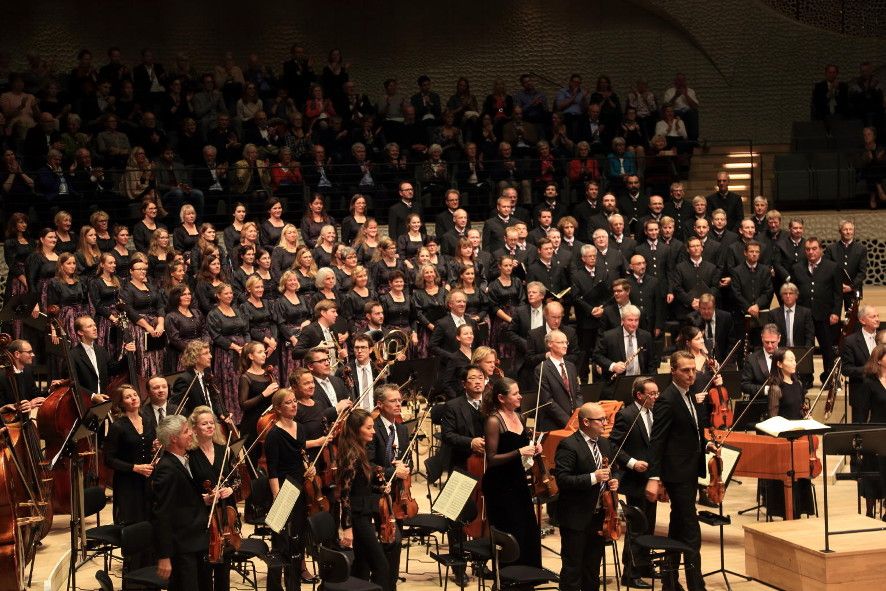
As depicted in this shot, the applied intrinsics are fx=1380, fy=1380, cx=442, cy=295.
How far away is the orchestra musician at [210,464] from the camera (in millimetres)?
6855

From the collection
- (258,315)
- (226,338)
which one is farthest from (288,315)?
(226,338)

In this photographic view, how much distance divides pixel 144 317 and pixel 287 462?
3.11m

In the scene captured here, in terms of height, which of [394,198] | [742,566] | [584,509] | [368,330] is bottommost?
[742,566]

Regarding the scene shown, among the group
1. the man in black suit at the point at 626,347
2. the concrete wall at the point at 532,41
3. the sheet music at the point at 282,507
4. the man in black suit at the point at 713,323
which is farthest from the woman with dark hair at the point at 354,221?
the concrete wall at the point at 532,41

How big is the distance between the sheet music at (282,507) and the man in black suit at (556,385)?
2.45m

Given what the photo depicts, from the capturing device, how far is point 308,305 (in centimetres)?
1064

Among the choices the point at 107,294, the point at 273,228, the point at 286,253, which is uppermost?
the point at 273,228

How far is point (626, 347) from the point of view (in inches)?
398

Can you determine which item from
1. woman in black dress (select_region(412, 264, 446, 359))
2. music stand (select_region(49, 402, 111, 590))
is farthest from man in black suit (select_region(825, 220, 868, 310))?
music stand (select_region(49, 402, 111, 590))

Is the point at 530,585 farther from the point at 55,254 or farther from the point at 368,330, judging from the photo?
the point at 55,254

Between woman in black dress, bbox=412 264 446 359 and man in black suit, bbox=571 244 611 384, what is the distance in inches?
45.4

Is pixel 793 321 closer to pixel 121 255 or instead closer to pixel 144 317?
pixel 144 317

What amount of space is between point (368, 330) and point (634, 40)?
9.14 metres

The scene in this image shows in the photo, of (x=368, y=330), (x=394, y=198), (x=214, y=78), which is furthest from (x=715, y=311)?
(x=214, y=78)
